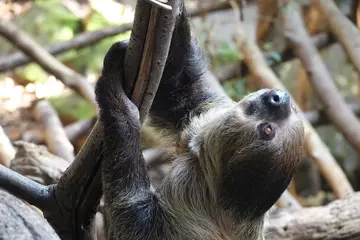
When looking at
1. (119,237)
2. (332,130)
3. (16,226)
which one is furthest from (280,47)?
(16,226)

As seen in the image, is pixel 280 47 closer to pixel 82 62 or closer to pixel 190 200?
pixel 82 62

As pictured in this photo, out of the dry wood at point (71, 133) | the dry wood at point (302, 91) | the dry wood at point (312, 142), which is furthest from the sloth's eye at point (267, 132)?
the dry wood at point (302, 91)

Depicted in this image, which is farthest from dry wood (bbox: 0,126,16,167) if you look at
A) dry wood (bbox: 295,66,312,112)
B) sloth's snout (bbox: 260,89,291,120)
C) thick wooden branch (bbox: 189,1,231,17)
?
dry wood (bbox: 295,66,312,112)

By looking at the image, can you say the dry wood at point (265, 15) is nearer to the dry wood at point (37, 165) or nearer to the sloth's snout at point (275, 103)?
the dry wood at point (37, 165)

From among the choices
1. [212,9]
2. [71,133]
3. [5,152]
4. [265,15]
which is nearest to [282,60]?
[265,15]

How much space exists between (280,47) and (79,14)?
11.3 ft

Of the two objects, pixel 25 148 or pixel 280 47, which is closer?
pixel 25 148

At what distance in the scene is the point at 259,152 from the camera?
114 inches

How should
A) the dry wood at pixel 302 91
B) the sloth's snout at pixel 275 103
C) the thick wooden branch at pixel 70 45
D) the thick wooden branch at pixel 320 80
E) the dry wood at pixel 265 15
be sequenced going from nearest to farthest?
1. the sloth's snout at pixel 275 103
2. the thick wooden branch at pixel 320 80
3. the thick wooden branch at pixel 70 45
4. the dry wood at pixel 265 15
5. the dry wood at pixel 302 91

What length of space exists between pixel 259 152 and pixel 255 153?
0.07ft

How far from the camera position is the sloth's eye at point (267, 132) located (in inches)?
114

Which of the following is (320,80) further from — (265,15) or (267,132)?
(267,132)

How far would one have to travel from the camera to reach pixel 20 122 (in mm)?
7344

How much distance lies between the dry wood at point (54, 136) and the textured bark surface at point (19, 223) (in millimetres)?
2402
